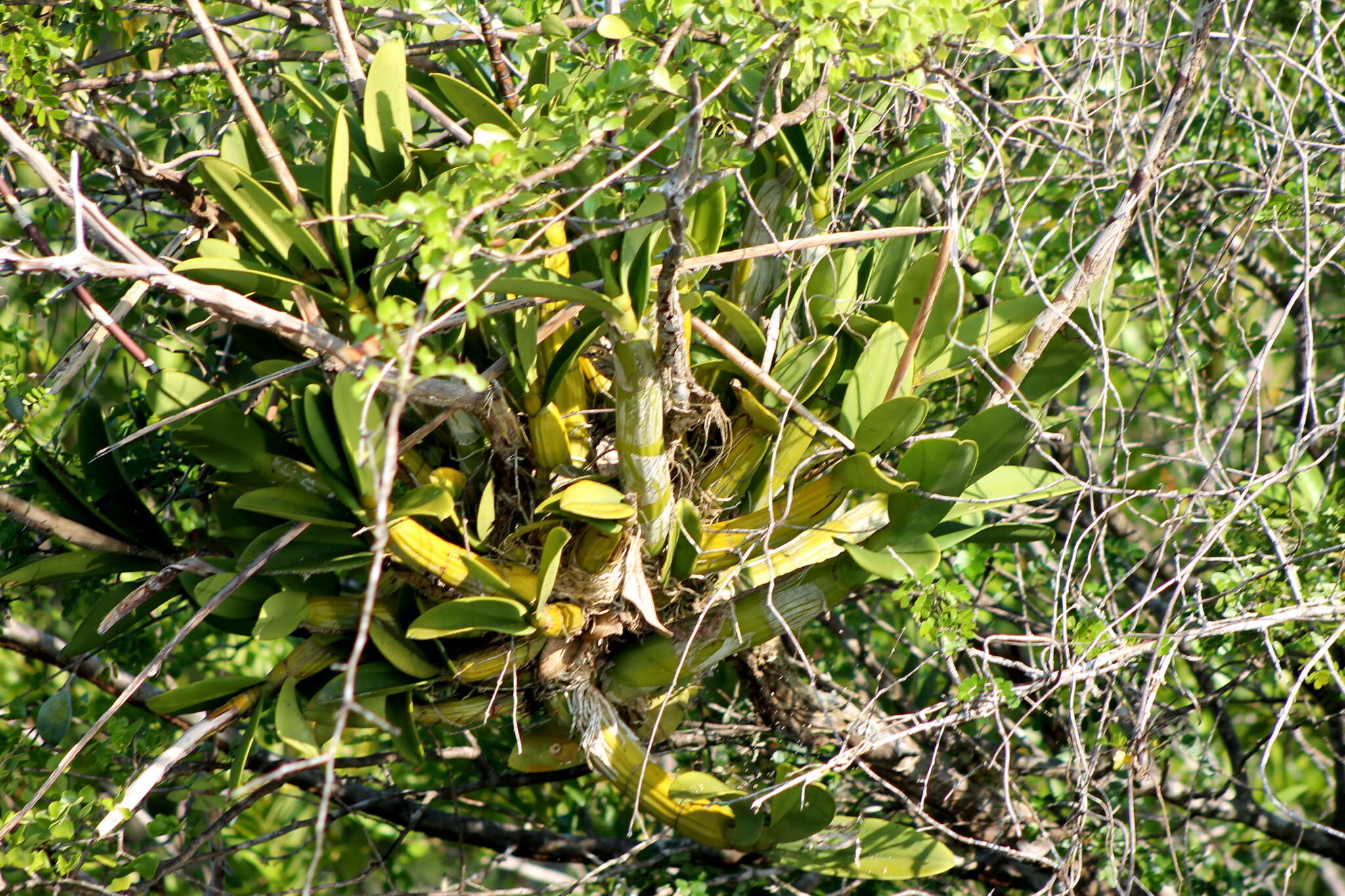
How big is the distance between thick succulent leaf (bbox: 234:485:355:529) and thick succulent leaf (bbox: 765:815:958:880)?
21.6 inches

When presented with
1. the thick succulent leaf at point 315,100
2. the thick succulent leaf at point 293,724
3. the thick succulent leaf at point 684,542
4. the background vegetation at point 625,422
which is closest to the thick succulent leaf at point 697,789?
the background vegetation at point 625,422

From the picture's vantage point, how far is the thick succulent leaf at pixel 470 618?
2.81 feet

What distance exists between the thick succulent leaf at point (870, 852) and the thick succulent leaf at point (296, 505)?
55 cm

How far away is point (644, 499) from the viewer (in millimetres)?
902

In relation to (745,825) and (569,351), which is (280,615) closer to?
(569,351)

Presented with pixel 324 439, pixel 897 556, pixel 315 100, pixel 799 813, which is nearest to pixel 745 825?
pixel 799 813

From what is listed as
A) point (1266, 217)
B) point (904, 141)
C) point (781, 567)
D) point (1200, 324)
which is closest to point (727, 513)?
point (781, 567)

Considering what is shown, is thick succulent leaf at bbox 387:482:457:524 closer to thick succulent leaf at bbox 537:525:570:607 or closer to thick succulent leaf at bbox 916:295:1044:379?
thick succulent leaf at bbox 537:525:570:607

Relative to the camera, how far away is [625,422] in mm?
861

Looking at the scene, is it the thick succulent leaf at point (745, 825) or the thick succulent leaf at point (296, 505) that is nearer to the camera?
the thick succulent leaf at point (296, 505)

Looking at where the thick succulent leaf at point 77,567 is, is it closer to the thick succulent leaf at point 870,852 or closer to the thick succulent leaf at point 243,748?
the thick succulent leaf at point 243,748

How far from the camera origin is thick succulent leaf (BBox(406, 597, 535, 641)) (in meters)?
0.86

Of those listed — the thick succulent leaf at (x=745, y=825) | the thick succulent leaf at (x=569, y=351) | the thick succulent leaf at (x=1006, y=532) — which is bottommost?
the thick succulent leaf at (x=745, y=825)

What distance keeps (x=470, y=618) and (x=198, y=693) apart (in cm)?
29
